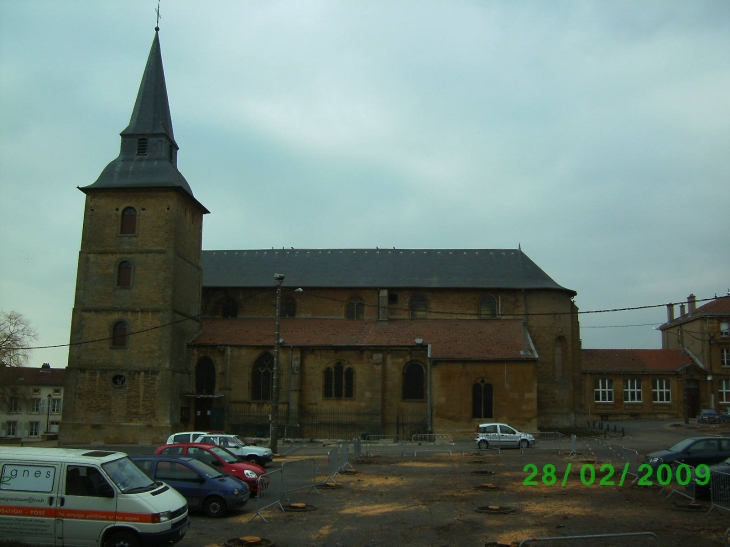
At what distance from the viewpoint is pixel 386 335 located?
139 ft

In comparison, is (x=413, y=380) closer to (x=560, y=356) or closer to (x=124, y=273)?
(x=560, y=356)

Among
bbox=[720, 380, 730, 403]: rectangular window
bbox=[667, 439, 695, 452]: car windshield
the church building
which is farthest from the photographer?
bbox=[720, 380, 730, 403]: rectangular window

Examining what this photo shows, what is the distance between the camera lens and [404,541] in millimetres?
12625

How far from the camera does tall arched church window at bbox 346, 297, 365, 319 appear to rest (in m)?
45.6


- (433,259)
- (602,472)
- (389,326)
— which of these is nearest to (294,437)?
(389,326)

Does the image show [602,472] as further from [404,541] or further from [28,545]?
[28,545]

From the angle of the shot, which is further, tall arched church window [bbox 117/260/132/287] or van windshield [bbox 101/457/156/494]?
tall arched church window [bbox 117/260/132/287]

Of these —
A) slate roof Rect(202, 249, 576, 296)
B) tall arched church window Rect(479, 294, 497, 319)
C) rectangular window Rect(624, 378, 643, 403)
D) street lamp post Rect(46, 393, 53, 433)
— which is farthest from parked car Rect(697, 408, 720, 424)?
street lamp post Rect(46, 393, 53, 433)

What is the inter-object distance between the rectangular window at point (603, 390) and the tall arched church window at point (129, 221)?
36796 mm

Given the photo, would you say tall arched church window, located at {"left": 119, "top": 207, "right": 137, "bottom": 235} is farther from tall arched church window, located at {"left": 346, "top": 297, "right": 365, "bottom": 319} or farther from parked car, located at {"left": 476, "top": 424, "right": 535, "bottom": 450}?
parked car, located at {"left": 476, "top": 424, "right": 535, "bottom": 450}

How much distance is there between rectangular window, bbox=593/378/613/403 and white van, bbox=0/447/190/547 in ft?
159

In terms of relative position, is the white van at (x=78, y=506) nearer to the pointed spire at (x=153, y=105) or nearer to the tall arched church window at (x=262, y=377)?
the tall arched church window at (x=262, y=377)

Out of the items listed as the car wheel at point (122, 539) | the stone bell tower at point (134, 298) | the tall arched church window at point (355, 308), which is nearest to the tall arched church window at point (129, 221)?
the stone bell tower at point (134, 298)

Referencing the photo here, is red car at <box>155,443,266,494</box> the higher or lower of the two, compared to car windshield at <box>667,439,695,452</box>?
lower
